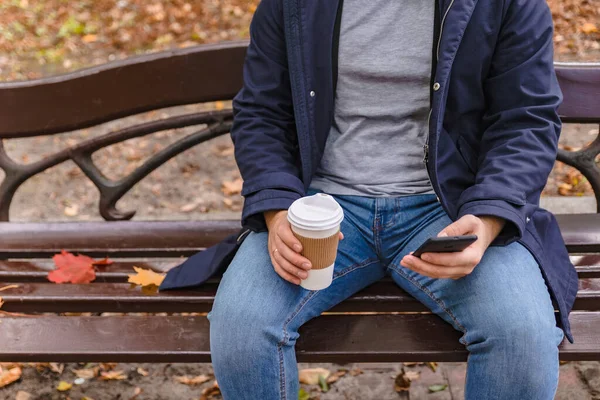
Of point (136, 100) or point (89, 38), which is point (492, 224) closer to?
point (136, 100)

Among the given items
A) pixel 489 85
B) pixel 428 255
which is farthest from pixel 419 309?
pixel 489 85

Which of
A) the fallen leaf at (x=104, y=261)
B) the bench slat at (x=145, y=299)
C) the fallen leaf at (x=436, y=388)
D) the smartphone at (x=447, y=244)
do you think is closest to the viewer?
the smartphone at (x=447, y=244)

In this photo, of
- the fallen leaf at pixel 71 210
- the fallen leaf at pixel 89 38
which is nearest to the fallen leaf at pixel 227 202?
the fallen leaf at pixel 71 210

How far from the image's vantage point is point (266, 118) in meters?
2.26

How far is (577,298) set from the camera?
87.8 inches

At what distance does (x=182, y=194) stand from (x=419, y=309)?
2579 mm

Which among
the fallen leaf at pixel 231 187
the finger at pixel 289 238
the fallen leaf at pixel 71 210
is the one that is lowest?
the fallen leaf at pixel 71 210

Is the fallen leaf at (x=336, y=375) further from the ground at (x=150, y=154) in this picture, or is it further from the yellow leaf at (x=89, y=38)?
the yellow leaf at (x=89, y=38)

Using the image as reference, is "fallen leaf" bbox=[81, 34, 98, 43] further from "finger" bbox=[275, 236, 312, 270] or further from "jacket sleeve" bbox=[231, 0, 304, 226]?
"finger" bbox=[275, 236, 312, 270]

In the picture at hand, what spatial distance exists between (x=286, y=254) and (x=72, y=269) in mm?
1068

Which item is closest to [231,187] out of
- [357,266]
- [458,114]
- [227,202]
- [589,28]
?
[227,202]

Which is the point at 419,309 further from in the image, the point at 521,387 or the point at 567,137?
the point at 567,137

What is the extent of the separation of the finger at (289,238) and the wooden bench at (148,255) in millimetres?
345

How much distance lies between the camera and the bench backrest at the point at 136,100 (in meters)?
2.72
